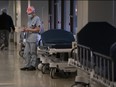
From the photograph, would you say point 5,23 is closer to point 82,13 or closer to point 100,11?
point 82,13

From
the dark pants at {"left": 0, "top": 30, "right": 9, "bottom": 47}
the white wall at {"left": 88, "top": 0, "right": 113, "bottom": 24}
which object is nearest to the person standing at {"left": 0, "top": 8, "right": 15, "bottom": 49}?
the dark pants at {"left": 0, "top": 30, "right": 9, "bottom": 47}

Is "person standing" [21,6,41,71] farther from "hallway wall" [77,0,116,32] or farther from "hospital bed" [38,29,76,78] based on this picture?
"hallway wall" [77,0,116,32]

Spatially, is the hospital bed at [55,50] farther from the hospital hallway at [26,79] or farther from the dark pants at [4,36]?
the dark pants at [4,36]

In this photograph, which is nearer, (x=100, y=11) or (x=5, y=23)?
(x=100, y=11)

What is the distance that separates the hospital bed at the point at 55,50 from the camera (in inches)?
257

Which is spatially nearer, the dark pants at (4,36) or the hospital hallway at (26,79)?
the hospital hallway at (26,79)

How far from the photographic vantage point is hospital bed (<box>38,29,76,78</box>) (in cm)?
654

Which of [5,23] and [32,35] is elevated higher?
[5,23]

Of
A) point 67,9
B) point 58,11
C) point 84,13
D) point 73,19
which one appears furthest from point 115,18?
point 58,11

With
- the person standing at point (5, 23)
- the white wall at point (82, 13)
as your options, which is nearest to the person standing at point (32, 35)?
the white wall at point (82, 13)

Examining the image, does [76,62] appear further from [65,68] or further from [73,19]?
[73,19]

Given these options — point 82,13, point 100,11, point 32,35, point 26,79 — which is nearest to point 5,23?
point 32,35

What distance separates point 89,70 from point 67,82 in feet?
6.86

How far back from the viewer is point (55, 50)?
6.46m
